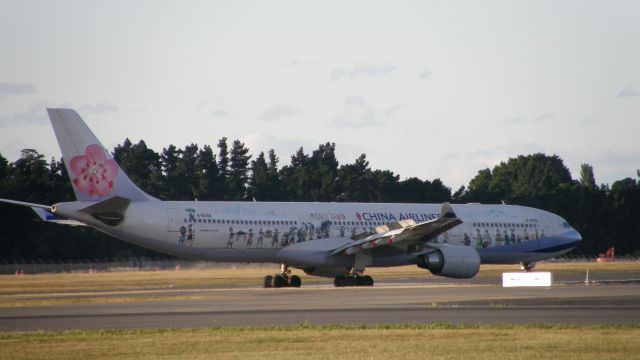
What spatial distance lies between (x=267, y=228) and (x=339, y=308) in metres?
16.2

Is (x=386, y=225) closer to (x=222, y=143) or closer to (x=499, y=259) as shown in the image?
(x=499, y=259)

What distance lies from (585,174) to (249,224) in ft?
481

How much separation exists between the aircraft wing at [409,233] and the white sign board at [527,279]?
15.2ft

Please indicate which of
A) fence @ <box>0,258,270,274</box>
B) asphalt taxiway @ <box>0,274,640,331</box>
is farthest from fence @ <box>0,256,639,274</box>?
asphalt taxiway @ <box>0,274,640,331</box>

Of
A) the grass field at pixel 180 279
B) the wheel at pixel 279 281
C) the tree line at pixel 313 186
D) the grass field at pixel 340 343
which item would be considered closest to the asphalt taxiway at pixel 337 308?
the grass field at pixel 340 343

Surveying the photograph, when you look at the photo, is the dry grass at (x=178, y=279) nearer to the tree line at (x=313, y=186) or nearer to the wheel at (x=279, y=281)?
the wheel at (x=279, y=281)

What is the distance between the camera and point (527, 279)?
5403 cm

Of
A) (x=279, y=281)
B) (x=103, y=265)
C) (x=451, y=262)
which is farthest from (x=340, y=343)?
(x=103, y=265)

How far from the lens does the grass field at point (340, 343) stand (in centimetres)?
2075

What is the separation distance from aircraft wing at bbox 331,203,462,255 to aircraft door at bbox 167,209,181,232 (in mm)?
7007

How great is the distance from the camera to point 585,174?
188 metres

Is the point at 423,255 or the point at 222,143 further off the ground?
the point at 222,143

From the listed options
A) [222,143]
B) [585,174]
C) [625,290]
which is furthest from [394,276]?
[585,174]

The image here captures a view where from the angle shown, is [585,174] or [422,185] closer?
[422,185]
